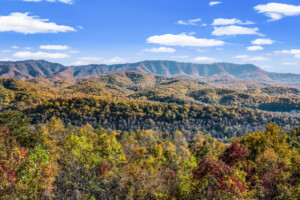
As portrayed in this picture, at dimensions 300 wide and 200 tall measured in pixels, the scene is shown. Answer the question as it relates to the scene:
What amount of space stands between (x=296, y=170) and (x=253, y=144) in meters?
18.5

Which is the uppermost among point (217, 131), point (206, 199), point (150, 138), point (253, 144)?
point (206, 199)

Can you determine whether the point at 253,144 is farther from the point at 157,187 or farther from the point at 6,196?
the point at 6,196

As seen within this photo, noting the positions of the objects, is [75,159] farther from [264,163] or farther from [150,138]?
[150,138]

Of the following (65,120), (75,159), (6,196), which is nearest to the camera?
(6,196)

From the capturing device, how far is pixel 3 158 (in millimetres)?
21547

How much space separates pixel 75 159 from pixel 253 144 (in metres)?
33.9

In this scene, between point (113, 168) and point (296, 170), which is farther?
point (113, 168)

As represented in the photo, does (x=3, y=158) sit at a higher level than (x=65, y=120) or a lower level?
higher

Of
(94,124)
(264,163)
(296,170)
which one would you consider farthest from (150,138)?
(94,124)

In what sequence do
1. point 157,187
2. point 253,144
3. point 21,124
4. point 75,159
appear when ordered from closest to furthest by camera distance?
point 157,187 < point 75,159 < point 253,144 < point 21,124

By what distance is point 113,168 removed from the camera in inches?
977

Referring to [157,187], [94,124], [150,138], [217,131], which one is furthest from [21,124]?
[217,131]

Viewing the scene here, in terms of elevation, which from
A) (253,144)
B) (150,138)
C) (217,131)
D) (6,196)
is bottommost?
(217,131)

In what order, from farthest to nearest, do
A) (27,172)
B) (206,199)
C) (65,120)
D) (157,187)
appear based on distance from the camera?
(65,120), (157,187), (27,172), (206,199)
